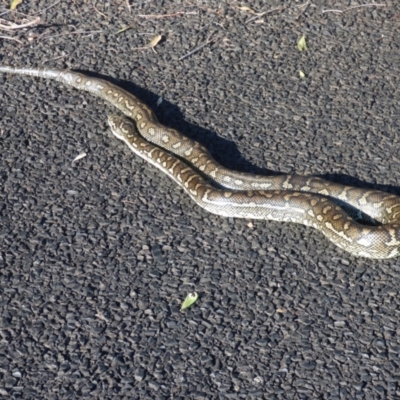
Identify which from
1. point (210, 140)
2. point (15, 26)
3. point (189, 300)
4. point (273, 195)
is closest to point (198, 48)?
point (210, 140)

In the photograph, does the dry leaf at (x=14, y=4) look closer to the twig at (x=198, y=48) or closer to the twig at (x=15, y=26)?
the twig at (x=15, y=26)

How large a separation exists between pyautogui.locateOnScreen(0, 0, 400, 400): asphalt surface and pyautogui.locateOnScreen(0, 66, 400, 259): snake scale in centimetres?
14

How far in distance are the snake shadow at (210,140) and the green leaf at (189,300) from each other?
2133 millimetres

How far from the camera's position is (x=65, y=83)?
436 inches

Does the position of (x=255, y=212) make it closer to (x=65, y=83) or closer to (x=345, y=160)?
(x=345, y=160)

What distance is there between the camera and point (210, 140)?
10.1 meters

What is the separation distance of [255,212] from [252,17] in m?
4.15

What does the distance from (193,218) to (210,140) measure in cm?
147

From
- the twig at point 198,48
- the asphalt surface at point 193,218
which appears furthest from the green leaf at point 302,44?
the twig at point 198,48

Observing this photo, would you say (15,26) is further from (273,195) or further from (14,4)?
(273,195)

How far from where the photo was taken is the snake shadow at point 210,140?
924 centimetres

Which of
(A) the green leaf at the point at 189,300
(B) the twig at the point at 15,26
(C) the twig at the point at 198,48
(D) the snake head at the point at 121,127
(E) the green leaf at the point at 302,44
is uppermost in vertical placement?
(E) the green leaf at the point at 302,44

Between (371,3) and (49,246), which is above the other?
(371,3)

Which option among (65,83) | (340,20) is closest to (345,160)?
(340,20)
